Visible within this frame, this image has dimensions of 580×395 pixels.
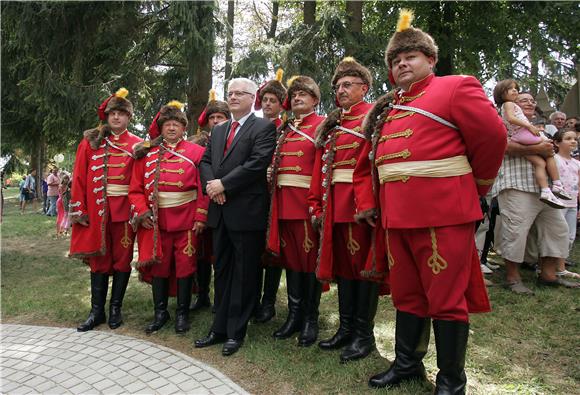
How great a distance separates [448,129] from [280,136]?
6.02ft

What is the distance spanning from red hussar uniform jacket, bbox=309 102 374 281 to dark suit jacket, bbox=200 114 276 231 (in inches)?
19.8

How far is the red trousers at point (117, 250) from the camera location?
4.65 m

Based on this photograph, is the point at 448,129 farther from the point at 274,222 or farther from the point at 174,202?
the point at 174,202

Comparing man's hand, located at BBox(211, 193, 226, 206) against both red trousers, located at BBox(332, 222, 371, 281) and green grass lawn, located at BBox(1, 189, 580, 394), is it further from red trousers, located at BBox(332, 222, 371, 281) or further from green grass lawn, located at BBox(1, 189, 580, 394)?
green grass lawn, located at BBox(1, 189, 580, 394)

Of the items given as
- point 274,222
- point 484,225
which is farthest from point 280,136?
point 484,225

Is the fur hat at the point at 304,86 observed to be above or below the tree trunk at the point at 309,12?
below

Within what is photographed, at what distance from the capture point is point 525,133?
4918mm

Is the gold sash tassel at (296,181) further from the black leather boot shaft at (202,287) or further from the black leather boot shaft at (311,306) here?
the black leather boot shaft at (202,287)

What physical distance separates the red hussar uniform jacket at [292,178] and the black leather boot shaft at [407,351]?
1.21 metres

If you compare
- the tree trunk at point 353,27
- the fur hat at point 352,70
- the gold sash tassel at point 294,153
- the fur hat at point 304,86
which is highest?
the tree trunk at point 353,27

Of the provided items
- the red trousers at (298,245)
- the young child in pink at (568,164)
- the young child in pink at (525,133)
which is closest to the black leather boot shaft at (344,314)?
the red trousers at (298,245)

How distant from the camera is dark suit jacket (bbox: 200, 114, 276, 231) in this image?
3.79 metres

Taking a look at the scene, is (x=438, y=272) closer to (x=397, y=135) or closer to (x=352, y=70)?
(x=397, y=135)

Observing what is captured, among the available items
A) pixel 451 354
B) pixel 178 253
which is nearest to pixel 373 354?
pixel 451 354
